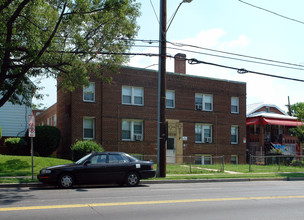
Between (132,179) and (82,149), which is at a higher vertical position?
(82,149)

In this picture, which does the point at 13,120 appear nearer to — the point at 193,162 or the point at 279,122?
the point at 193,162

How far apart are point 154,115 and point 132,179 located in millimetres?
12565

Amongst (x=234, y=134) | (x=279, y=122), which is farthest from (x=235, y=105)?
(x=279, y=122)

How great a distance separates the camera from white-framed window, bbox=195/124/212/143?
1144 inches

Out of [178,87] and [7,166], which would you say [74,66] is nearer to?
[7,166]

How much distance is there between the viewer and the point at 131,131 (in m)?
26.2

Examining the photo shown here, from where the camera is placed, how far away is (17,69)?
1677 cm

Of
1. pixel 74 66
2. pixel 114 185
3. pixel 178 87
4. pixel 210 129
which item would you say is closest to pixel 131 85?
pixel 178 87

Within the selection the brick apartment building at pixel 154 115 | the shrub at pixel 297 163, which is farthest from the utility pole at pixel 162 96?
the shrub at pixel 297 163

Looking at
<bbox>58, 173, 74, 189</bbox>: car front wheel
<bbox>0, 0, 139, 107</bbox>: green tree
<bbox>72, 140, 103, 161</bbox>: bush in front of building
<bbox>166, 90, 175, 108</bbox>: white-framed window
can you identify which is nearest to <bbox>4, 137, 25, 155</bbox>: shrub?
<bbox>72, 140, 103, 161</bbox>: bush in front of building

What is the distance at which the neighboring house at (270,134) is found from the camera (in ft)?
105

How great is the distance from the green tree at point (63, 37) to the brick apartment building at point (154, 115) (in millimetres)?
6965

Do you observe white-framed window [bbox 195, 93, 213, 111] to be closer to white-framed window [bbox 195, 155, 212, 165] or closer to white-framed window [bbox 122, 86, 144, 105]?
white-framed window [bbox 195, 155, 212, 165]

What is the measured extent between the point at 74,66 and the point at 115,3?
354cm
